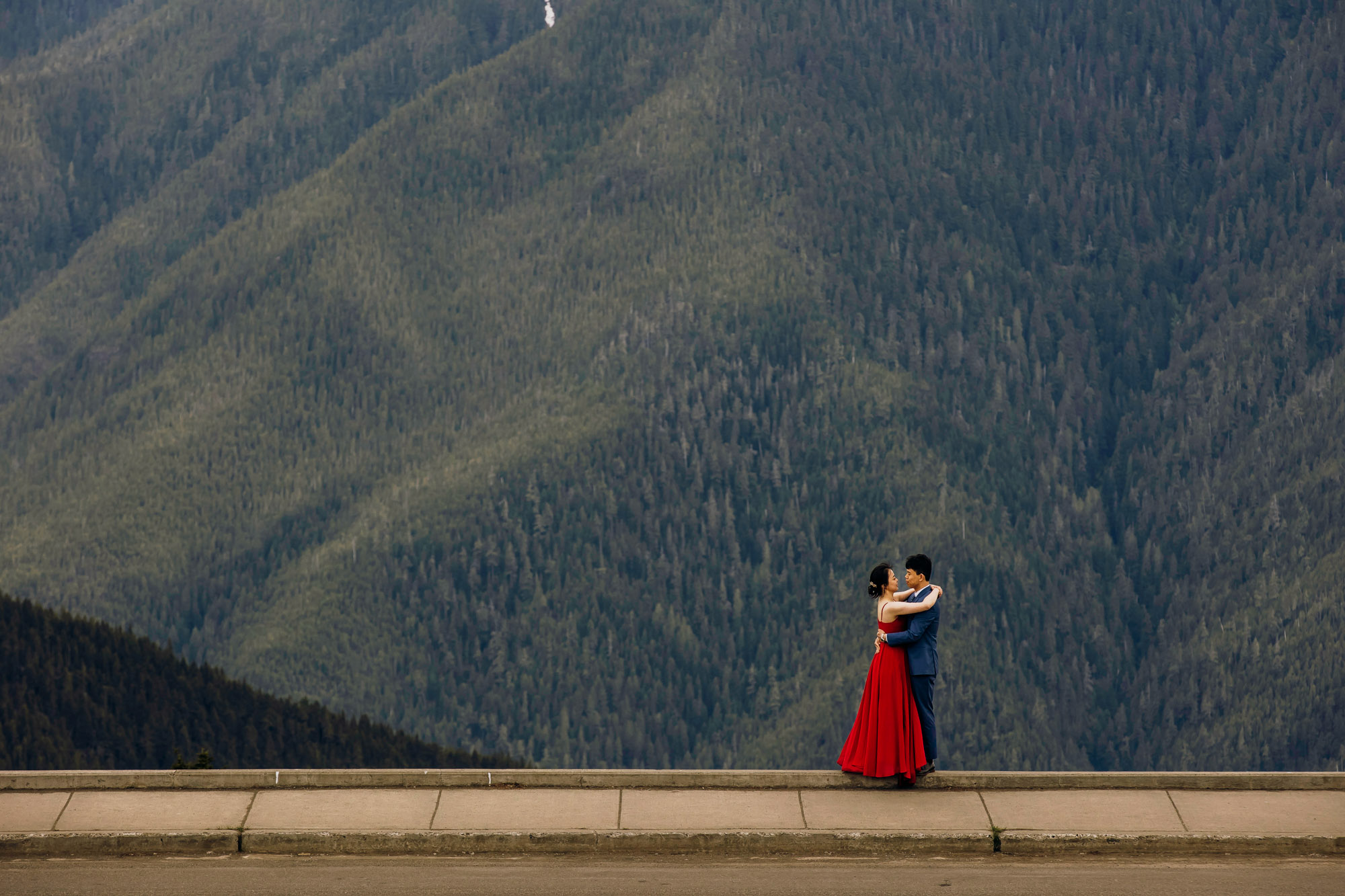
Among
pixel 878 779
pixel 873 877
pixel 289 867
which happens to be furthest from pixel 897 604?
pixel 289 867

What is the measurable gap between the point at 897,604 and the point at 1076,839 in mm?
5681

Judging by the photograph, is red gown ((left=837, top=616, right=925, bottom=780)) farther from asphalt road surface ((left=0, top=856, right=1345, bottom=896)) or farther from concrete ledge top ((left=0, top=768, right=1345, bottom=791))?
asphalt road surface ((left=0, top=856, right=1345, bottom=896))

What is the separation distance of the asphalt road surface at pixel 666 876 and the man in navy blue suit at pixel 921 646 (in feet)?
12.3

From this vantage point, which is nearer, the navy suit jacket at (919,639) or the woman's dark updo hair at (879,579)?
the navy suit jacket at (919,639)

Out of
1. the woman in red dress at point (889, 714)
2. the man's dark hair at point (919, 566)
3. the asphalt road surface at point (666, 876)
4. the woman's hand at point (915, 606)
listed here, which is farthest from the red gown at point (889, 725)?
the asphalt road surface at point (666, 876)

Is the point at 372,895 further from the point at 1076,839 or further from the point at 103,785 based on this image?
the point at 1076,839

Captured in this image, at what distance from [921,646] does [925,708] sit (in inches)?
48.0

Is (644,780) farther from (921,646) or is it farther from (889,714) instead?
(921,646)

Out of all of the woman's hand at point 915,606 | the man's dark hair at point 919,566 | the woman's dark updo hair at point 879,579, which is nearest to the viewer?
the woman's hand at point 915,606

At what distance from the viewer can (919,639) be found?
40.5 m

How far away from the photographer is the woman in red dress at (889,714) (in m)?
40.4

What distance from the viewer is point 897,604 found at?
40.4m

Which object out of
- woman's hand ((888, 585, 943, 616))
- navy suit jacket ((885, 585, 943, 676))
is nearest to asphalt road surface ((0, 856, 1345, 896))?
navy suit jacket ((885, 585, 943, 676))

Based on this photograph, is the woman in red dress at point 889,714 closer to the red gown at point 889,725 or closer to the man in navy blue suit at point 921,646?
the red gown at point 889,725
